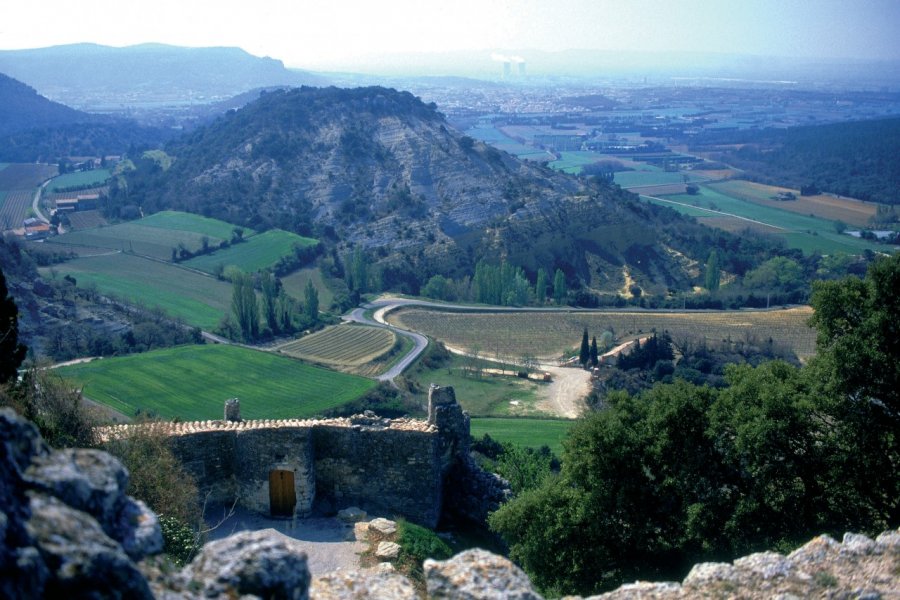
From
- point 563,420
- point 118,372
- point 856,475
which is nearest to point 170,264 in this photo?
point 118,372

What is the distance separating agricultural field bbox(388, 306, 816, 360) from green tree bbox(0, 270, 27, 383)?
58914mm

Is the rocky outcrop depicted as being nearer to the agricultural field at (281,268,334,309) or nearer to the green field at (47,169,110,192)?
the agricultural field at (281,268,334,309)

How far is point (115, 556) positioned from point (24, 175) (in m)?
191

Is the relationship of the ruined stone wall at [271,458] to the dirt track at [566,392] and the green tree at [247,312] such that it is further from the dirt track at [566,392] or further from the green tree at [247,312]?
the green tree at [247,312]

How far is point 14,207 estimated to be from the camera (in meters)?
141

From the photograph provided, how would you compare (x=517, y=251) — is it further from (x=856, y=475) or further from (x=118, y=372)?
(x=856, y=475)

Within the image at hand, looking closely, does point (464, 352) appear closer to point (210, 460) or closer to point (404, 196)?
point (210, 460)

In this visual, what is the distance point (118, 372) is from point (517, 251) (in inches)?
2889

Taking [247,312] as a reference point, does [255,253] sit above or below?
above

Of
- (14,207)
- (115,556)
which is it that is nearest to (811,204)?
Answer: (14,207)

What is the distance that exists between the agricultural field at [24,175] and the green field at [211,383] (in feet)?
372

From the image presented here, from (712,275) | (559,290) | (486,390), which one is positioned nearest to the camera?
(486,390)

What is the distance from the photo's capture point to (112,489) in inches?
289

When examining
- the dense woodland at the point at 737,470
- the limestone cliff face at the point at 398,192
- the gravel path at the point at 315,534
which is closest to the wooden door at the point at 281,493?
the gravel path at the point at 315,534
